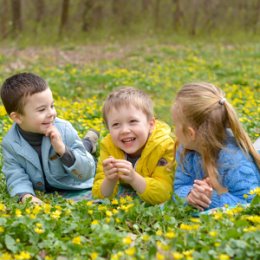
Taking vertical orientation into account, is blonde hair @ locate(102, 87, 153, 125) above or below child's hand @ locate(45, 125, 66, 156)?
above

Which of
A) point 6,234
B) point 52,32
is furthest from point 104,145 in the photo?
point 52,32

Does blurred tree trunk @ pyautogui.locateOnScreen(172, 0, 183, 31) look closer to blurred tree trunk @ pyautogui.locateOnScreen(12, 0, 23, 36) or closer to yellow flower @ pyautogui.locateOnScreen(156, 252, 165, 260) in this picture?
blurred tree trunk @ pyautogui.locateOnScreen(12, 0, 23, 36)

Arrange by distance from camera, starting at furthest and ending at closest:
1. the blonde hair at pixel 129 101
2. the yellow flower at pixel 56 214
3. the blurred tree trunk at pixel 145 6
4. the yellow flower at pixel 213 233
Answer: the blurred tree trunk at pixel 145 6 → the blonde hair at pixel 129 101 → the yellow flower at pixel 56 214 → the yellow flower at pixel 213 233

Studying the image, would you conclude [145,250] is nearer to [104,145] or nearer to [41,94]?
[104,145]

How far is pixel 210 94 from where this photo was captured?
406 centimetres

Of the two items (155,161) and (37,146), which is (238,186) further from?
(37,146)

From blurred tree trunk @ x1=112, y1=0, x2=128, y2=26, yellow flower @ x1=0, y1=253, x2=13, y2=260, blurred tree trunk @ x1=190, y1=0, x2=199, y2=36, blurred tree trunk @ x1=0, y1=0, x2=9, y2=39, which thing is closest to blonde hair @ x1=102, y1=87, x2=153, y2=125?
yellow flower @ x1=0, y1=253, x2=13, y2=260

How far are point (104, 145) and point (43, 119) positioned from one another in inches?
20.0

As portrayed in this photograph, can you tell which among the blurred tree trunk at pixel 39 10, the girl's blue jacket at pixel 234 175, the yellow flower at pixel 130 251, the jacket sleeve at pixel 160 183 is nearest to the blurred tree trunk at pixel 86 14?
the blurred tree trunk at pixel 39 10

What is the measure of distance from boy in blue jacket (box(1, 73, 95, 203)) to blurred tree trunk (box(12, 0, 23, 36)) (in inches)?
637

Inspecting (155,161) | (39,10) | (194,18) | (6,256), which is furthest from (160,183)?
(39,10)

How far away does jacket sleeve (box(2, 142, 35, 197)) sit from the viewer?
180 inches

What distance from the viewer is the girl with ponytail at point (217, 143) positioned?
400 centimetres

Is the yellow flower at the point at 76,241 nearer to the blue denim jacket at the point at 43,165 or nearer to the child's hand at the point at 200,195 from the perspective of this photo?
the child's hand at the point at 200,195
